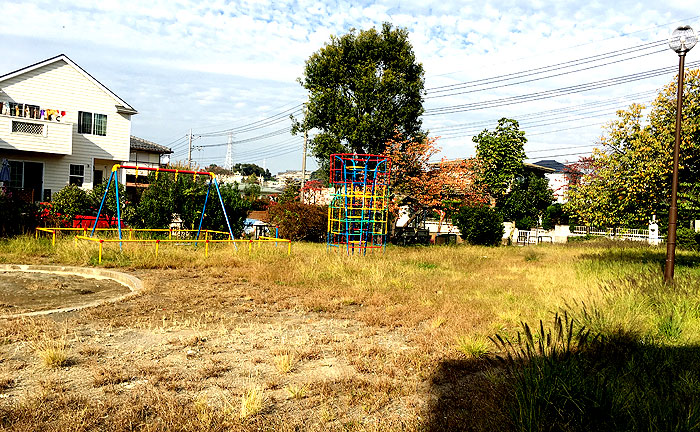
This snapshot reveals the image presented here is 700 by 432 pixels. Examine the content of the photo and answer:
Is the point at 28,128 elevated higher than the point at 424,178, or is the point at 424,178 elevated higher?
the point at 28,128

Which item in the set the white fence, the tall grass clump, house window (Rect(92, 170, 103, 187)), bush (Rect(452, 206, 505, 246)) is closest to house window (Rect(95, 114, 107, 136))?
house window (Rect(92, 170, 103, 187))

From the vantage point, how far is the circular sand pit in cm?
823

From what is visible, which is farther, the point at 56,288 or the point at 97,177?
the point at 97,177

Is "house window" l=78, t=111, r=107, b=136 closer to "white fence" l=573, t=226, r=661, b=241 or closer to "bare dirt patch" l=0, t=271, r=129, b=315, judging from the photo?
"bare dirt patch" l=0, t=271, r=129, b=315

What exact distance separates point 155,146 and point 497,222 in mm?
26039

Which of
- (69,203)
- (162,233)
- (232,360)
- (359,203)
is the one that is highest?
(359,203)

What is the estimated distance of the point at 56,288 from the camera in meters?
10.0

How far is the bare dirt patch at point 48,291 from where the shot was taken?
838 centimetres

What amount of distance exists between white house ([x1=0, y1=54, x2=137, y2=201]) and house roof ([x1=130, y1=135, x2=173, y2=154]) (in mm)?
8763

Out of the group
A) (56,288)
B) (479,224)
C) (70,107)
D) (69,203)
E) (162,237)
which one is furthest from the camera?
(70,107)

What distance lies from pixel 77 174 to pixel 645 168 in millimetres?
26392

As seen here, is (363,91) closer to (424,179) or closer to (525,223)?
(424,179)

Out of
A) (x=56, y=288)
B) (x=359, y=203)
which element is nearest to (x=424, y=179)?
(x=359, y=203)

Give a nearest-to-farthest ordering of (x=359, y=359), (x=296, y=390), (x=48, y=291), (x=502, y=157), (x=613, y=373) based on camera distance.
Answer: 1. (x=296, y=390)
2. (x=613, y=373)
3. (x=359, y=359)
4. (x=48, y=291)
5. (x=502, y=157)
